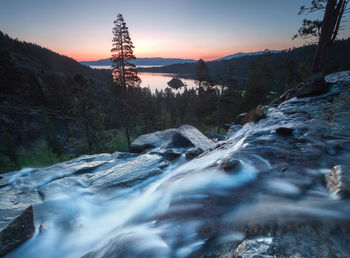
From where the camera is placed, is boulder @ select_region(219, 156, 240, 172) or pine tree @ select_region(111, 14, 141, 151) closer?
boulder @ select_region(219, 156, 240, 172)

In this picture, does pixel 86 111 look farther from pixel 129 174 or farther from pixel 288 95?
pixel 288 95

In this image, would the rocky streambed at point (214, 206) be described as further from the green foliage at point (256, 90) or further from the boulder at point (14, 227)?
the green foliage at point (256, 90)

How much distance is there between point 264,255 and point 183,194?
1887 millimetres

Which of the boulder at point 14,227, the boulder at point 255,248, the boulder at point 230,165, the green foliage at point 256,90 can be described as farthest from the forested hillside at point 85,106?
the boulder at point 14,227

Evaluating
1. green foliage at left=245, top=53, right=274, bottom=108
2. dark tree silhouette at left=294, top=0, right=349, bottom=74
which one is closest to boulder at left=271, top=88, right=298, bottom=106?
dark tree silhouette at left=294, top=0, right=349, bottom=74

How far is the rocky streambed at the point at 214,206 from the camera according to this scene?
72.1 inches

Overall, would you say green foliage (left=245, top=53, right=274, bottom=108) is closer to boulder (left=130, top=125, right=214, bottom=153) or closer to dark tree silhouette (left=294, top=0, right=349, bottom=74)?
dark tree silhouette (left=294, top=0, right=349, bottom=74)

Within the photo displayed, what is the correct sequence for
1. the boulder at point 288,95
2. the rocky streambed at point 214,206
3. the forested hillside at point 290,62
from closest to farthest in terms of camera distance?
1. the rocky streambed at point 214,206
2. the boulder at point 288,95
3. the forested hillside at point 290,62

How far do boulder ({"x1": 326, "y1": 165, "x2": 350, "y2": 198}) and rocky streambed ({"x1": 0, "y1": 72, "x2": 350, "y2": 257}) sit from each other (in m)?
0.02

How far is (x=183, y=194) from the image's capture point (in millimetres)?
3256

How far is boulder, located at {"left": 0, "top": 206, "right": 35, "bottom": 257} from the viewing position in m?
2.54

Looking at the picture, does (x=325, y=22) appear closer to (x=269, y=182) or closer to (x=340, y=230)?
(x=269, y=182)

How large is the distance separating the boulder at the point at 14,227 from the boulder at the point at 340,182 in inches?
195

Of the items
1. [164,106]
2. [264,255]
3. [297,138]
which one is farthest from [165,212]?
[164,106]
